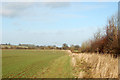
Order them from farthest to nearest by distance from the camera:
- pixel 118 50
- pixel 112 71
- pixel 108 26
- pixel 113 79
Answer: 1. pixel 108 26
2. pixel 118 50
3. pixel 112 71
4. pixel 113 79

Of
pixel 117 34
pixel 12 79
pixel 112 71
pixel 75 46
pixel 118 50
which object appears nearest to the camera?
pixel 112 71

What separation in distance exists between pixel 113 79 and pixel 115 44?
1674 cm

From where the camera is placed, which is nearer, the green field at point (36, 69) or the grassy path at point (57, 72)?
the grassy path at point (57, 72)

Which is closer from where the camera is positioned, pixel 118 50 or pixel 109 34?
pixel 118 50

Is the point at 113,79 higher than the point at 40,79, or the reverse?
the point at 113,79

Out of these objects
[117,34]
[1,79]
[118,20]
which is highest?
[118,20]

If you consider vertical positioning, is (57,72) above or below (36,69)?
above

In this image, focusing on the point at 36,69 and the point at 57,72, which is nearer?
the point at 57,72

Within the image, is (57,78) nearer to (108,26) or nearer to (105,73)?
(105,73)

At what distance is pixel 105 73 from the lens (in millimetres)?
9953

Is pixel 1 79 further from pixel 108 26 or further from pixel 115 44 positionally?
pixel 108 26

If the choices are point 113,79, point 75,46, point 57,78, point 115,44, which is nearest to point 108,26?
point 115,44

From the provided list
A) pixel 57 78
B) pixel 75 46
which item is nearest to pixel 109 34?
pixel 57 78

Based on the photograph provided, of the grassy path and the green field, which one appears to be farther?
the green field
